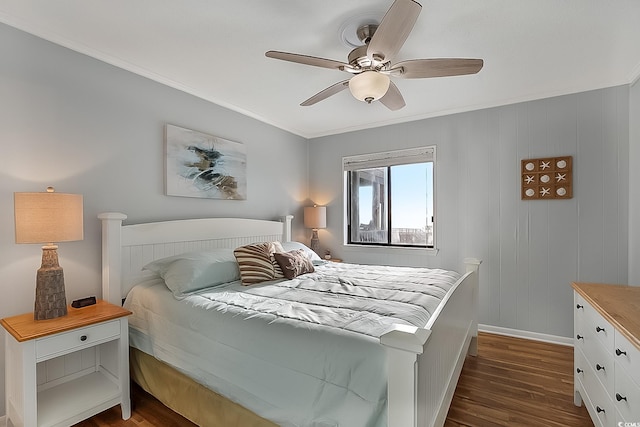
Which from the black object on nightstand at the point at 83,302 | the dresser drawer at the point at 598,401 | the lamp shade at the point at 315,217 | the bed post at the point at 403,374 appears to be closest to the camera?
the bed post at the point at 403,374

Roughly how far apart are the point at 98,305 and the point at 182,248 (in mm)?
766

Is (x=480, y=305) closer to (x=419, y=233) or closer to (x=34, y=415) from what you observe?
(x=419, y=233)

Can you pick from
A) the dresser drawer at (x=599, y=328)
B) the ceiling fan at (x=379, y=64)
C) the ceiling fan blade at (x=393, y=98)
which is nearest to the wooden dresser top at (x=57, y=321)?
the ceiling fan at (x=379, y=64)

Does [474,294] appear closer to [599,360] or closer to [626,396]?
[599,360]

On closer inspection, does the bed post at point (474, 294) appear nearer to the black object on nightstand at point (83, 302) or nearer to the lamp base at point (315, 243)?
the lamp base at point (315, 243)

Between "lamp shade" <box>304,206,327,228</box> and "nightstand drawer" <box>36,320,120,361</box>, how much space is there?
8.58 ft

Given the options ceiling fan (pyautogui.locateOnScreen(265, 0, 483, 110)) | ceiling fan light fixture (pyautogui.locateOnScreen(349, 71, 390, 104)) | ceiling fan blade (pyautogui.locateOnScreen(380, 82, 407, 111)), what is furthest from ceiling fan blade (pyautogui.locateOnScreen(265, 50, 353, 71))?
ceiling fan blade (pyautogui.locateOnScreen(380, 82, 407, 111))

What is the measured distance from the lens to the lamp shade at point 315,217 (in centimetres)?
421

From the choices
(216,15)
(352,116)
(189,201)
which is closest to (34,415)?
(189,201)

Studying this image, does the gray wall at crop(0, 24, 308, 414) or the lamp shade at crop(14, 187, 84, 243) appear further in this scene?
the gray wall at crop(0, 24, 308, 414)

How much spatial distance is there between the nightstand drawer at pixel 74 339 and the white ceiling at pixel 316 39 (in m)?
1.89

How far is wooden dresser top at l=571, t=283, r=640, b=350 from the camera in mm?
1301

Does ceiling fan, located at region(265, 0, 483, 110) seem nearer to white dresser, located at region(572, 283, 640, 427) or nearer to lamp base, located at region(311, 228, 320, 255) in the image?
white dresser, located at region(572, 283, 640, 427)

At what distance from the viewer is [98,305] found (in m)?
2.10
